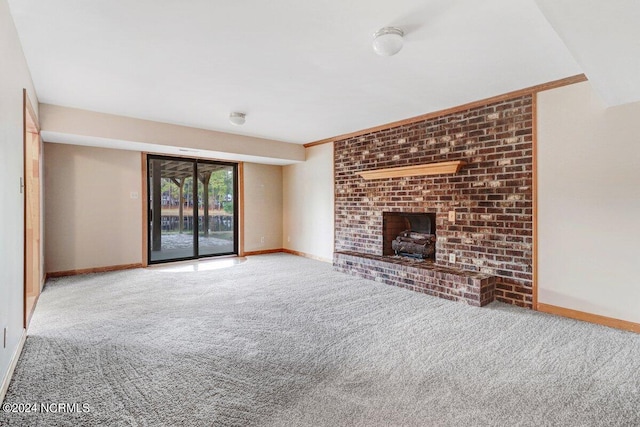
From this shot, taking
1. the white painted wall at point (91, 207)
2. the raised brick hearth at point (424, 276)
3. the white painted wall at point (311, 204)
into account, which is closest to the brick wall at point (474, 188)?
the raised brick hearth at point (424, 276)

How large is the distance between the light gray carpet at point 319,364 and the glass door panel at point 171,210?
2.23 m

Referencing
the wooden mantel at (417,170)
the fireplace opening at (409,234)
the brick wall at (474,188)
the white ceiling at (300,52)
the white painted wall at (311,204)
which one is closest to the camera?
the white ceiling at (300,52)

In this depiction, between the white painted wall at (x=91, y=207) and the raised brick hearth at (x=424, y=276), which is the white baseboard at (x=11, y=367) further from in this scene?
the raised brick hearth at (x=424, y=276)

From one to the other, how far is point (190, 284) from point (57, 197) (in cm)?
248

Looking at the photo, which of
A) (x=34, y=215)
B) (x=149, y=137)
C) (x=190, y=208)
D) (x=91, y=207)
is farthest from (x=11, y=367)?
(x=190, y=208)

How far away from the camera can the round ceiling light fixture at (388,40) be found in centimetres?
223

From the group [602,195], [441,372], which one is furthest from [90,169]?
[602,195]

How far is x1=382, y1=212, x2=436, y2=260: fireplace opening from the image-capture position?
4.61 m

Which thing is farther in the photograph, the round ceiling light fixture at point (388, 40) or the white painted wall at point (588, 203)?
the white painted wall at point (588, 203)

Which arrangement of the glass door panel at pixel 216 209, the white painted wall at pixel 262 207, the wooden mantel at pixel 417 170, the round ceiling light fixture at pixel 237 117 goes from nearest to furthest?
the wooden mantel at pixel 417 170
the round ceiling light fixture at pixel 237 117
the glass door panel at pixel 216 209
the white painted wall at pixel 262 207

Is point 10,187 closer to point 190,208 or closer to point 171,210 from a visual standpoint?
point 171,210

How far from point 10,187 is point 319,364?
2.35 meters

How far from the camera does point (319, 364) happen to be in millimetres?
2162

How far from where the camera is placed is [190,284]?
14.1ft
